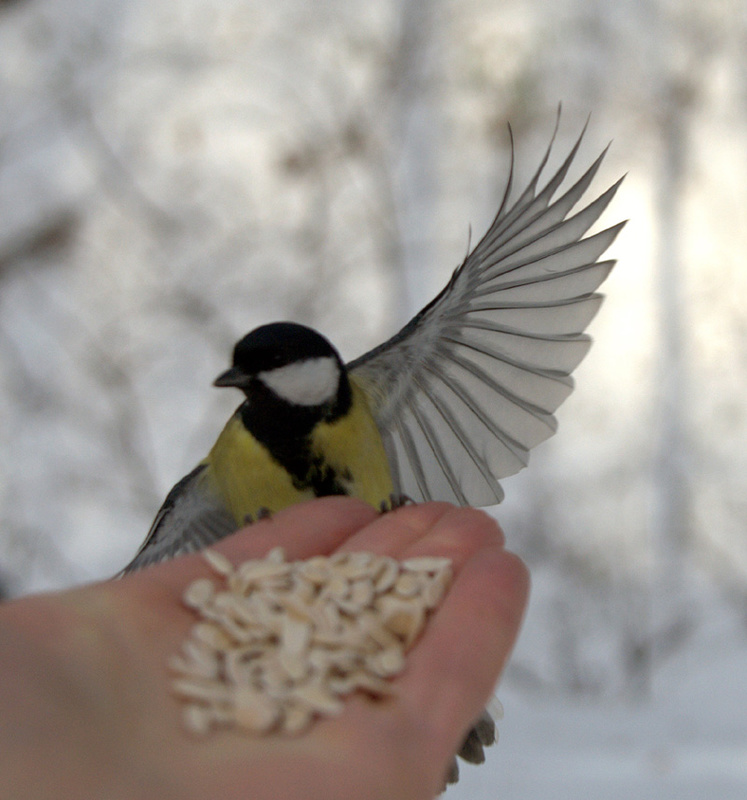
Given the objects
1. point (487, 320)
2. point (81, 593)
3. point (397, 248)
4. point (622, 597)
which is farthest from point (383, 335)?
point (81, 593)

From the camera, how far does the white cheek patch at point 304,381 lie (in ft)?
3.76

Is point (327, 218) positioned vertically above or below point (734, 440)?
above

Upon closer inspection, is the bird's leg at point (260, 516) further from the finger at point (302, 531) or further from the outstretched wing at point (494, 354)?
the outstretched wing at point (494, 354)

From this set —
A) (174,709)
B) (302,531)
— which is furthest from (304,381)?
(174,709)

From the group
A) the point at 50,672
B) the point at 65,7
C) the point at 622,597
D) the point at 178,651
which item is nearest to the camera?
the point at 50,672

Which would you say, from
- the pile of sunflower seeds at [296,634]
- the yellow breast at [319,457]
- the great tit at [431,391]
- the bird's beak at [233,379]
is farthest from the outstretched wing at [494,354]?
the pile of sunflower seeds at [296,634]

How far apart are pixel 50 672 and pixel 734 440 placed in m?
2.54

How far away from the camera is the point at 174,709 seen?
714mm

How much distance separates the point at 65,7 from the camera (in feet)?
9.23

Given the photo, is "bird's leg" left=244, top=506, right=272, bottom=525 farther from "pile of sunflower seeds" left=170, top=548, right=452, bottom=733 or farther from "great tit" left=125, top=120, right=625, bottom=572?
"pile of sunflower seeds" left=170, top=548, right=452, bottom=733

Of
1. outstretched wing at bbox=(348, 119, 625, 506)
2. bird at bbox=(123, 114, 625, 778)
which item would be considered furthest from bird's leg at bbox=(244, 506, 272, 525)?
outstretched wing at bbox=(348, 119, 625, 506)

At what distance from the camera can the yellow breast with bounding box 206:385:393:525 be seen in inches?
45.5

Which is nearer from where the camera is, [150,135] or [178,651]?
[178,651]

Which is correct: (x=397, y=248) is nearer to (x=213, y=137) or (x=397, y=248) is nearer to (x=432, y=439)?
(x=213, y=137)
